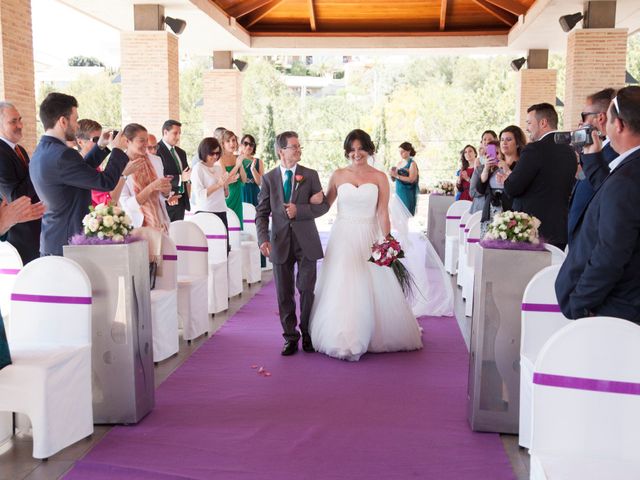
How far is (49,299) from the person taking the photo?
423 centimetres

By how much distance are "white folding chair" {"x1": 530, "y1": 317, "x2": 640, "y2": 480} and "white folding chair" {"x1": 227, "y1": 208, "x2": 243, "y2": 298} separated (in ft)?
20.4

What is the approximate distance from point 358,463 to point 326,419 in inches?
28.5

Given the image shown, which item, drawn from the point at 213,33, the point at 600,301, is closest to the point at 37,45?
the point at 213,33

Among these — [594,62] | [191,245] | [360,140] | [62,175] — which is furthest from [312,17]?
[62,175]

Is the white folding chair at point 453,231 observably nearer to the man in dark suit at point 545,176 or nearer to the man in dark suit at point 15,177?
the man in dark suit at point 545,176

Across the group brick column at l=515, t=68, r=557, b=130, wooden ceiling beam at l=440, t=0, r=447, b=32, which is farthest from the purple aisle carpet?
brick column at l=515, t=68, r=557, b=130

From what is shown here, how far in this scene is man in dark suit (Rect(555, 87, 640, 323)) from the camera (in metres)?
2.84

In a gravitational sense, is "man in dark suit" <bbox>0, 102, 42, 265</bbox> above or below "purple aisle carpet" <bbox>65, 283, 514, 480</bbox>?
above

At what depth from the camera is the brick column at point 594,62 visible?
12867 millimetres

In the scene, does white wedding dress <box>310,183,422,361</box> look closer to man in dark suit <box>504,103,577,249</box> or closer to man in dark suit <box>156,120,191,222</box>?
man in dark suit <box>504,103,577,249</box>

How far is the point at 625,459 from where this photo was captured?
9.46ft

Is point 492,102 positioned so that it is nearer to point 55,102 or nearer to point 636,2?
point 636,2

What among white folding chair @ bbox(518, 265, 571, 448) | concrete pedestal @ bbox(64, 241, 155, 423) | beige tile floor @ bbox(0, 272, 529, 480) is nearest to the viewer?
beige tile floor @ bbox(0, 272, 529, 480)

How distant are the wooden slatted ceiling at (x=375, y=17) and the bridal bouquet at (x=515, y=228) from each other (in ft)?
44.5
